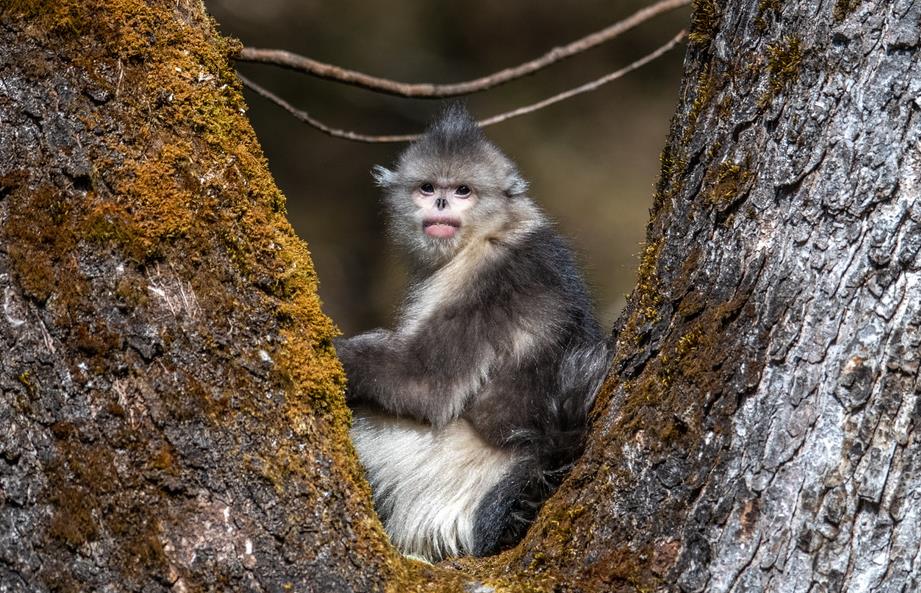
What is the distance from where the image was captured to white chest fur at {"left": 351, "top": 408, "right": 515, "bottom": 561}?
399 cm

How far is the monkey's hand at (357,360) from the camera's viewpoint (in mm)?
3928

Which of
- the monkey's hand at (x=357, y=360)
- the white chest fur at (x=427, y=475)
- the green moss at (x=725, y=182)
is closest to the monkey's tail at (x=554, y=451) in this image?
the white chest fur at (x=427, y=475)

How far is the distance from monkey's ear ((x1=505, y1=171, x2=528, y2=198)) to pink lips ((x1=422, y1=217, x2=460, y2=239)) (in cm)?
29

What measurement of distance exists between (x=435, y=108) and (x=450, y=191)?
5494mm

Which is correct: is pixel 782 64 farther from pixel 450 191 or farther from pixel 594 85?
pixel 450 191

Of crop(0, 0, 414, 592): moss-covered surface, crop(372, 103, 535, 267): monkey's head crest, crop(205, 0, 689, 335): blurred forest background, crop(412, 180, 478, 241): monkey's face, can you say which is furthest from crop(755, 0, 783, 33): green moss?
crop(205, 0, 689, 335): blurred forest background

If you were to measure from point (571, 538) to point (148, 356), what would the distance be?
1109 mm

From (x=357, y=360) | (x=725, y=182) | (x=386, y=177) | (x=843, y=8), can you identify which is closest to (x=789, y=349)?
(x=725, y=182)

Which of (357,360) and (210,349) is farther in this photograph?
(357,360)

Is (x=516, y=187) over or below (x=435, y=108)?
below

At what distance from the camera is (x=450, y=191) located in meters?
4.79

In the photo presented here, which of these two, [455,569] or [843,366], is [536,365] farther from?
[843,366]

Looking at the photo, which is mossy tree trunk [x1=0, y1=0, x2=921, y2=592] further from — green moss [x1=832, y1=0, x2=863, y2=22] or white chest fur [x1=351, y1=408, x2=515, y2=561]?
white chest fur [x1=351, y1=408, x2=515, y2=561]

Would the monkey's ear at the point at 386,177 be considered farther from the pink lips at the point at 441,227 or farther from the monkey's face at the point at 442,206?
the pink lips at the point at 441,227
